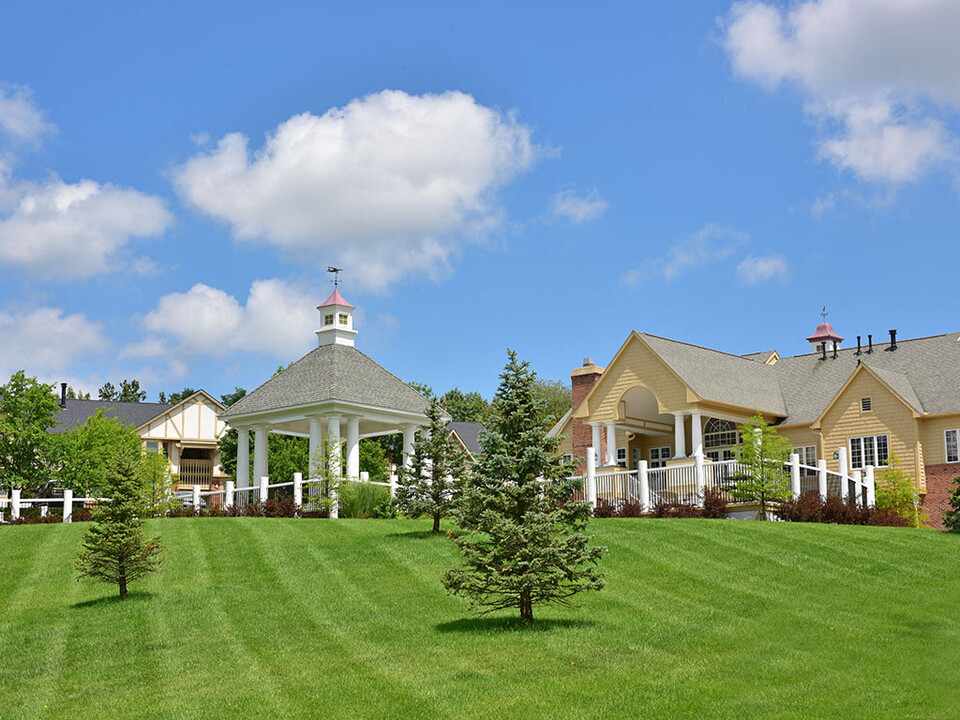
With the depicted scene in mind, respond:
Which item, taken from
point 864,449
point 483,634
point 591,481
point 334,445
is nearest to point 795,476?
point 591,481

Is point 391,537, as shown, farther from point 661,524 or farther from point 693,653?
point 693,653

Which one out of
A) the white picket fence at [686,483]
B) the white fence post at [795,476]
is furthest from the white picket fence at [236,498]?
the white fence post at [795,476]

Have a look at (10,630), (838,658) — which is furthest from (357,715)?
(10,630)

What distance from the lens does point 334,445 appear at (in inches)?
1362

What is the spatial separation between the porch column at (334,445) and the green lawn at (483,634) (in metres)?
8.61

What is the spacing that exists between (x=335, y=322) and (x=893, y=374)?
68.8 feet

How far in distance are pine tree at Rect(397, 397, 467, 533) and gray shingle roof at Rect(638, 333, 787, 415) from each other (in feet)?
44.1

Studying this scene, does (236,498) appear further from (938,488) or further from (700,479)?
(938,488)

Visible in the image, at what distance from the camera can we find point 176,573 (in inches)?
864

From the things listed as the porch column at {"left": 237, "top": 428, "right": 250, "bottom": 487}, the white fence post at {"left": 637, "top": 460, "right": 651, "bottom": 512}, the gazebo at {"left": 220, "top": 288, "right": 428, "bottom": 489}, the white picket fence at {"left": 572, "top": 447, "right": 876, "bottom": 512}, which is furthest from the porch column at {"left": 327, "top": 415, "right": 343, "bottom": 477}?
the white fence post at {"left": 637, "top": 460, "right": 651, "bottom": 512}

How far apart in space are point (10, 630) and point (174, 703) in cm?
644

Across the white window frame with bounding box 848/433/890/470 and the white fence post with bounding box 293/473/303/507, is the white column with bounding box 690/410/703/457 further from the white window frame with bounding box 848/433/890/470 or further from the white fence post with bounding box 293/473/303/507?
the white fence post with bounding box 293/473/303/507

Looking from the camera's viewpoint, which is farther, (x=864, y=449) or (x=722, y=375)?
(x=722, y=375)

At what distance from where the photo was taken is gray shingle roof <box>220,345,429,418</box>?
1446 inches
